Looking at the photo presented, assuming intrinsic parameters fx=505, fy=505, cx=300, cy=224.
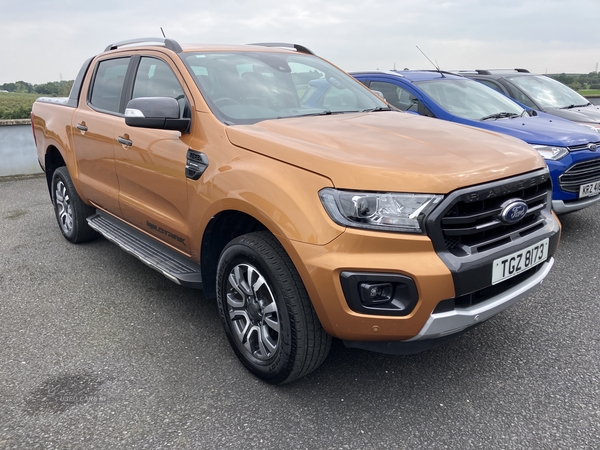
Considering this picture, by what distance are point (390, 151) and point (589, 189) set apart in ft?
10.8

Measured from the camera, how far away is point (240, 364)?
9.39 feet

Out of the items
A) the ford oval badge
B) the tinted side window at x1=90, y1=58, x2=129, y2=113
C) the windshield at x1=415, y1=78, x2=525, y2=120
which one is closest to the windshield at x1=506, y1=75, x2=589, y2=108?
the windshield at x1=415, y1=78, x2=525, y2=120

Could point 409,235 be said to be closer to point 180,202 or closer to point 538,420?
point 538,420

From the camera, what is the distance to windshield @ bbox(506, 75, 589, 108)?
25.0 feet

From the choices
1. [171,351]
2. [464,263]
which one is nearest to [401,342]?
[464,263]

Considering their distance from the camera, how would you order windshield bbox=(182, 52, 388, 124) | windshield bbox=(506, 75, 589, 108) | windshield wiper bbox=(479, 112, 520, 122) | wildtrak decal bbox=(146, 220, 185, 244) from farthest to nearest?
windshield bbox=(506, 75, 589, 108), windshield wiper bbox=(479, 112, 520, 122), wildtrak decal bbox=(146, 220, 185, 244), windshield bbox=(182, 52, 388, 124)

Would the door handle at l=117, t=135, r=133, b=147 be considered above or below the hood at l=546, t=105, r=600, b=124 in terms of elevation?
above

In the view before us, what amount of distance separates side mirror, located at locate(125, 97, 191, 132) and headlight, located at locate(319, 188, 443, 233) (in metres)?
1.26

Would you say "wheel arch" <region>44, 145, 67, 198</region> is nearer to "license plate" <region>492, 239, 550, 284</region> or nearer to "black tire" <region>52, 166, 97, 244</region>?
"black tire" <region>52, 166, 97, 244</region>

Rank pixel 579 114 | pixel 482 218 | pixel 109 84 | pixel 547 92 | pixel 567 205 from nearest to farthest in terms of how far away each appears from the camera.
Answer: pixel 482 218
pixel 109 84
pixel 567 205
pixel 579 114
pixel 547 92

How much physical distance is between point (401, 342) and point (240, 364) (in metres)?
1.03

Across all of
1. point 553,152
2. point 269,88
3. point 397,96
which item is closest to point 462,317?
point 269,88

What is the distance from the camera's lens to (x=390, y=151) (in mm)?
2336

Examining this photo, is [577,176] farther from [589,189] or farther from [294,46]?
→ [294,46]
